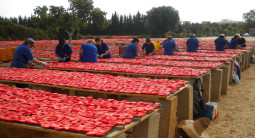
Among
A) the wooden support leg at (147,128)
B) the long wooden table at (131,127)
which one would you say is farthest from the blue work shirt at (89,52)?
the wooden support leg at (147,128)

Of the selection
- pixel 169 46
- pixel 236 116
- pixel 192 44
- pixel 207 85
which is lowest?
pixel 236 116

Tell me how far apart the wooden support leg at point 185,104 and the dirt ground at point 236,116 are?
76 centimetres

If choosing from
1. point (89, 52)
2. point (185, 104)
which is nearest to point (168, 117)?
point (185, 104)

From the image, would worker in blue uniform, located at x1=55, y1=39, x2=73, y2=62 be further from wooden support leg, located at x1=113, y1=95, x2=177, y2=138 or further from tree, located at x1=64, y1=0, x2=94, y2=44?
tree, located at x1=64, y1=0, x2=94, y2=44

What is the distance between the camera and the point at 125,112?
133 inches

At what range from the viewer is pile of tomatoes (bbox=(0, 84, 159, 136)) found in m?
2.89

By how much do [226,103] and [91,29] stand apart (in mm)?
50175

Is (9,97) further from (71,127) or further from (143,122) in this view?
(143,122)

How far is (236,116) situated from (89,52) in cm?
551

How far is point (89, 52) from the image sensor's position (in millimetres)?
9188

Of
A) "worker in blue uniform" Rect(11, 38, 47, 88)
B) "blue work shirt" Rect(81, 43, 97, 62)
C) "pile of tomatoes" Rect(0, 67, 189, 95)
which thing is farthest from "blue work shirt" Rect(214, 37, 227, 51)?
"worker in blue uniform" Rect(11, 38, 47, 88)

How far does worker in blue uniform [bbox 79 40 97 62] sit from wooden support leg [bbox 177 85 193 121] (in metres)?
4.78

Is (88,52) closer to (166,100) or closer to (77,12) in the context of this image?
(166,100)

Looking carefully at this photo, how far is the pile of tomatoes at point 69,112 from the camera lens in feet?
9.47
